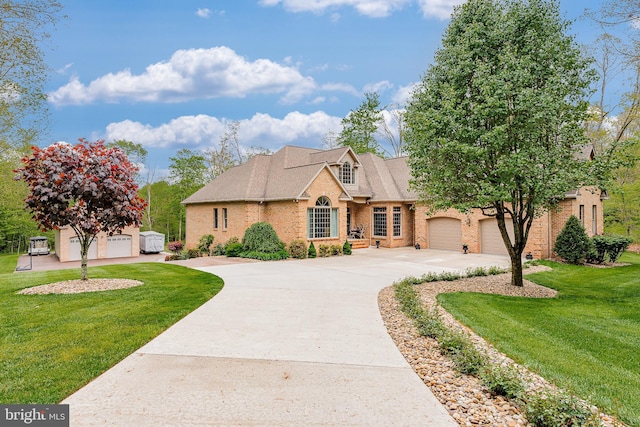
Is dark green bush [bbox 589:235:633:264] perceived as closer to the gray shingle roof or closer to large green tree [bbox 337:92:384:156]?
the gray shingle roof

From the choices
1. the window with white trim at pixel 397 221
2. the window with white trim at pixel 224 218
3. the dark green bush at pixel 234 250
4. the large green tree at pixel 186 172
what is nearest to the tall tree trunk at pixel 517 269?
the window with white trim at pixel 397 221

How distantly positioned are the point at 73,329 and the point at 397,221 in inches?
824

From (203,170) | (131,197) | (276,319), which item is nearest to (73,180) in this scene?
(131,197)

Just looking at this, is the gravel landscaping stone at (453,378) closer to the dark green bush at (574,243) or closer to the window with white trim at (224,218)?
the dark green bush at (574,243)

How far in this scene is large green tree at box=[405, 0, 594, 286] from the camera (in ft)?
31.4

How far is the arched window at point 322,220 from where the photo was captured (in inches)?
805

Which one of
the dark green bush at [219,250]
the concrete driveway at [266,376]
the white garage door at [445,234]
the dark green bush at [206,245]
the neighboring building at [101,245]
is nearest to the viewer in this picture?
the concrete driveway at [266,376]

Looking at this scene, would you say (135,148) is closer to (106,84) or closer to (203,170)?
(203,170)

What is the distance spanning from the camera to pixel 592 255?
17.6 meters

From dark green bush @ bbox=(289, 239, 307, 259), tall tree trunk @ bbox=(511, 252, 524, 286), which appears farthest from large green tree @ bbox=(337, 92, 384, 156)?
tall tree trunk @ bbox=(511, 252, 524, 286)

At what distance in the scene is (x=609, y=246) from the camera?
1767 cm

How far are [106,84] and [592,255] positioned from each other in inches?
1108

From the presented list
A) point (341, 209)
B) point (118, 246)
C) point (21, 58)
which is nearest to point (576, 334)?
point (21, 58)

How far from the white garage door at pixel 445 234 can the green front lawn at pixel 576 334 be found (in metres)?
10.6
